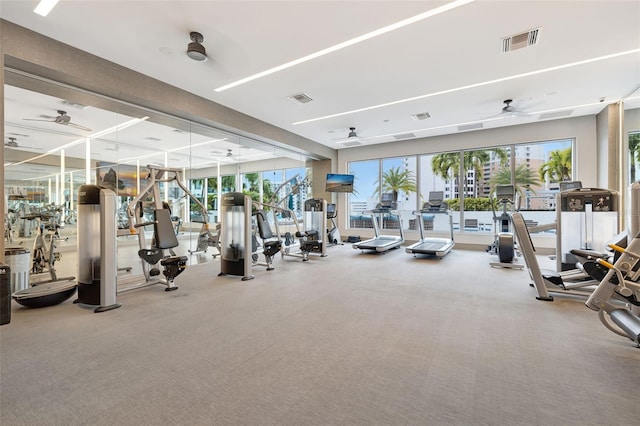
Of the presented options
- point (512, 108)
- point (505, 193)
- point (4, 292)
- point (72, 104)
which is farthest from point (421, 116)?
point (4, 292)

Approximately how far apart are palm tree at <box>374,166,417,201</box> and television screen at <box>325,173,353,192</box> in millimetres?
1329

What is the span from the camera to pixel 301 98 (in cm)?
570

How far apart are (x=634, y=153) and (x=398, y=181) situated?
17.8ft

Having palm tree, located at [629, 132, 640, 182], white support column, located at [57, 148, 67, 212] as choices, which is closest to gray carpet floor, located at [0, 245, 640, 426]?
white support column, located at [57, 148, 67, 212]

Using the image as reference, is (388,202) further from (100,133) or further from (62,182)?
(62,182)

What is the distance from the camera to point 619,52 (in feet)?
13.4

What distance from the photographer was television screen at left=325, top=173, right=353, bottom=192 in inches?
371

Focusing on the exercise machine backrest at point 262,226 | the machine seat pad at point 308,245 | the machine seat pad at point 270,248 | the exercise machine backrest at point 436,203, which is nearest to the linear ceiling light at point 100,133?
the exercise machine backrest at point 262,226

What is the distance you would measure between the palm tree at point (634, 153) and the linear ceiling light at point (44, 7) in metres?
9.38

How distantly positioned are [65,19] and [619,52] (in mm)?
7216

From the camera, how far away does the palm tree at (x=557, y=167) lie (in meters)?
7.45

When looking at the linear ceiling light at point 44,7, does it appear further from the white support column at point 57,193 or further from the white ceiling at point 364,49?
the white support column at point 57,193

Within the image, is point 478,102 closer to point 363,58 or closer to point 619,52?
point 619,52

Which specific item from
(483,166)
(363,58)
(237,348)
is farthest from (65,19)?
(483,166)
